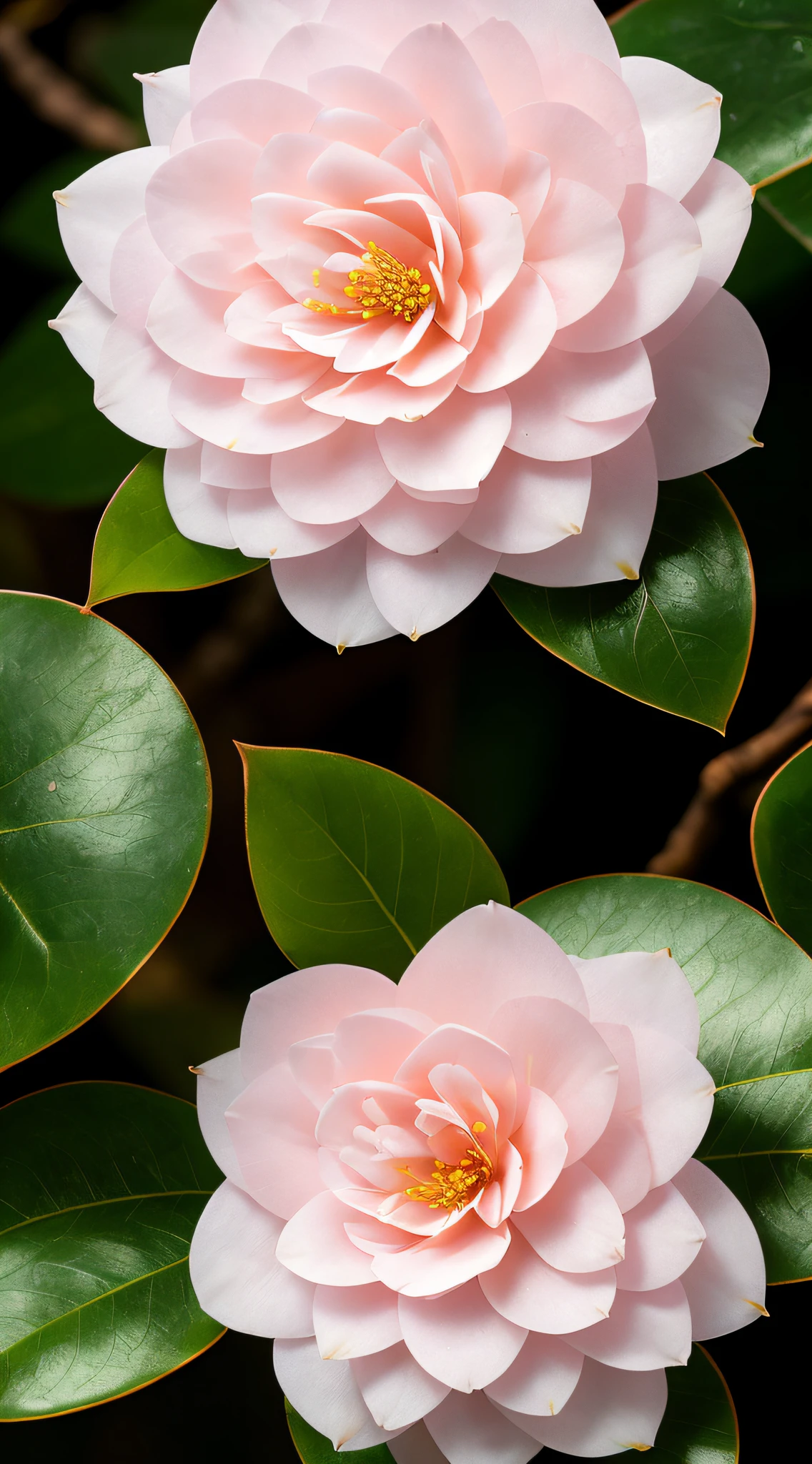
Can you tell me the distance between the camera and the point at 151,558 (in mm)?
628

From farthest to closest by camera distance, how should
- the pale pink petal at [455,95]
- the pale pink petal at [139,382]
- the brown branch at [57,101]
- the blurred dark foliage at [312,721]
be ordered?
the brown branch at [57,101] → the blurred dark foliage at [312,721] → the pale pink petal at [139,382] → the pale pink petal at [455,95]

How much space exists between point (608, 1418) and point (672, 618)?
400 mm

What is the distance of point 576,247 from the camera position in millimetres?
502

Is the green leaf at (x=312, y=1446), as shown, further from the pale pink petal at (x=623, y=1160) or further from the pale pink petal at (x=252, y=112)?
the pale pink petal at (x=252, y=112)

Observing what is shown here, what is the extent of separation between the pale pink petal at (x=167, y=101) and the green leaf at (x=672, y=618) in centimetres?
29

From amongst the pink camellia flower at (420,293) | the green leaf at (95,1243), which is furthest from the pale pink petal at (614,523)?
the green leaf at (95,1243)

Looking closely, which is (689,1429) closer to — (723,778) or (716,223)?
(723,778)

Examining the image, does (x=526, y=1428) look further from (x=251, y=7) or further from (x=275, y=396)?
(x=251, y=7)

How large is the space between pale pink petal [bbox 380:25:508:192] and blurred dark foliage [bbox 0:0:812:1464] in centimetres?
38

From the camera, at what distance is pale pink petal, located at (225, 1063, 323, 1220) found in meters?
0.55

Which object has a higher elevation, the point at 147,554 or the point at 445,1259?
the point at 147,554

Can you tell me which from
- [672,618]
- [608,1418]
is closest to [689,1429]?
[608,1418]

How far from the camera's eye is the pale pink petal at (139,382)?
58 centimetres

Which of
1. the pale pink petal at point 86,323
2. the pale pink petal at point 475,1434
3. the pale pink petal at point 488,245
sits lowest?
the pale pink petal at point 475,1434
